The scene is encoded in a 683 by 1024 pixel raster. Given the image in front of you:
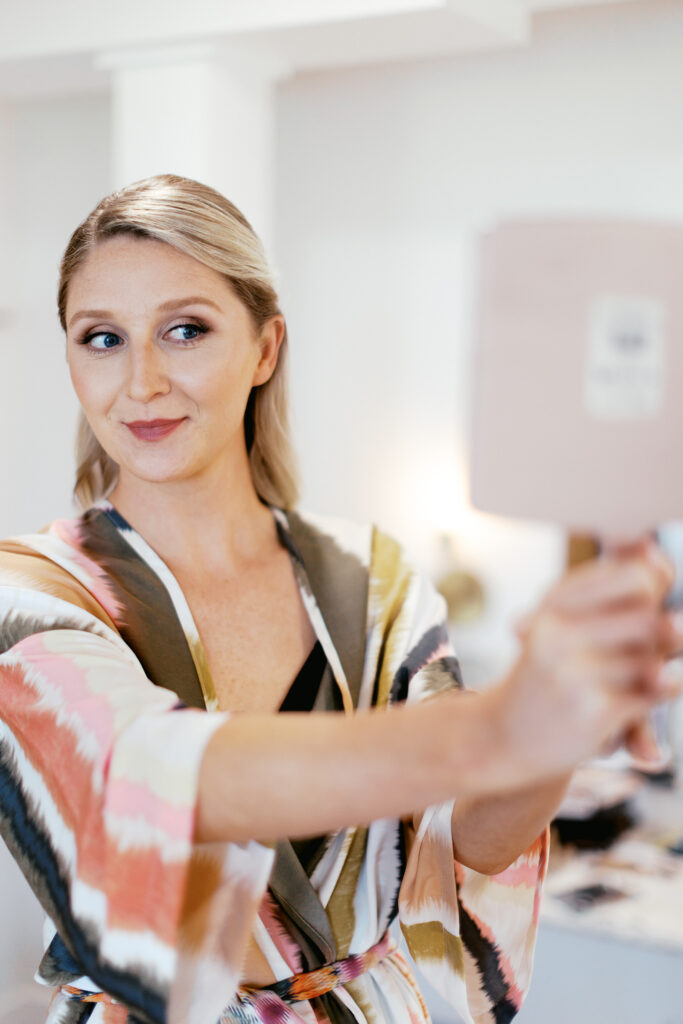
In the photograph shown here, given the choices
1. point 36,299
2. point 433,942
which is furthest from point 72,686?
point 36,299

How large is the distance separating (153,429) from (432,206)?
242 cm

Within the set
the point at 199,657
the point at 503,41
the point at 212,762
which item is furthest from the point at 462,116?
the point at 212,762

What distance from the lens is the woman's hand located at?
1.78ft

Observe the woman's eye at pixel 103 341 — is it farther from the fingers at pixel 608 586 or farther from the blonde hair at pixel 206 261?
the fingers at pixel 608 586

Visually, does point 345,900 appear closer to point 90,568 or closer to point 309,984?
point 309,984

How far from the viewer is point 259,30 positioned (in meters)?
2.59

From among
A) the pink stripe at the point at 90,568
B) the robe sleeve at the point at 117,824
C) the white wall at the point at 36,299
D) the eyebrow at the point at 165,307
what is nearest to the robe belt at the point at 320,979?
the robe sleeve at the point at 117,824

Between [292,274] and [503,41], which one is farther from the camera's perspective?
[292,274]

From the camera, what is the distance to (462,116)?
3107 millimetres

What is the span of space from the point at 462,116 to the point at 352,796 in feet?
9.20

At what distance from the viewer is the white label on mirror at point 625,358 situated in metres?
0.54

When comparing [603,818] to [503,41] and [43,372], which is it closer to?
[503,41]

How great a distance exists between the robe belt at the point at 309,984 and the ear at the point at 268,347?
54 centimetres

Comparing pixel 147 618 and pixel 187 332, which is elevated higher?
pixel 187 332
